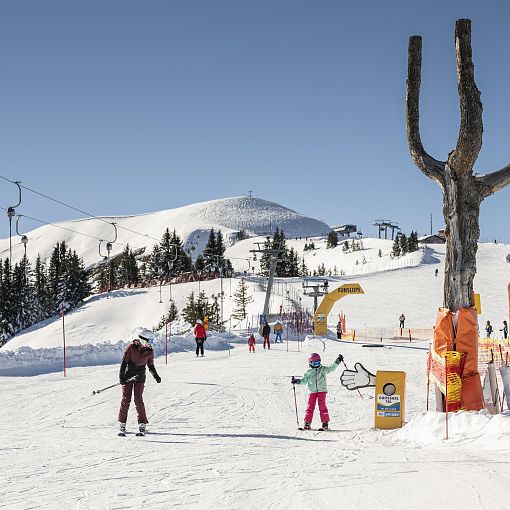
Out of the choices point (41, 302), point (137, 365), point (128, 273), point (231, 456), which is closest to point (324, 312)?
point (137, 365)

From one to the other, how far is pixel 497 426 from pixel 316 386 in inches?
133

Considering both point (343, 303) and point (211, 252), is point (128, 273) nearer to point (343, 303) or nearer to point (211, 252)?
point (211, 252)

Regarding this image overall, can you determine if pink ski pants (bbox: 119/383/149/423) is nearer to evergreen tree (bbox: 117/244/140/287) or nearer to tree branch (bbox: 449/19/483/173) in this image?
tree branch (bbox: 449/19/483/173)

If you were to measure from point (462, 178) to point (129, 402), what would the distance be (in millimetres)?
6268

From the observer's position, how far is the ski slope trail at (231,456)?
18.3 feet

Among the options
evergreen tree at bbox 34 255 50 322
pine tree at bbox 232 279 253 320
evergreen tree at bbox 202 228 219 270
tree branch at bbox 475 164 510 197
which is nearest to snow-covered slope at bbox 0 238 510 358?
pine tree at bbox 232 279 253 320

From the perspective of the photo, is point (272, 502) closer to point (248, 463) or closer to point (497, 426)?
point (248, 463)

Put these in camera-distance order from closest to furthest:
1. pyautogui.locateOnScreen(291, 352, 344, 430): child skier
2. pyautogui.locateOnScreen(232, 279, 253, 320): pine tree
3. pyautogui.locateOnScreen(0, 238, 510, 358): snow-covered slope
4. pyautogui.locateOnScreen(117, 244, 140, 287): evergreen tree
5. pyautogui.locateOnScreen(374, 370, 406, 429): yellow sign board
→ pyautogui.locateOnScreen(374, 370, 406, 429): yellow sign board < pyautogui.locateOnScreen(291, 352, 344, 430): child skier < pyautogui.locateOnScreen(0, 238, 510, 358): snow-covered slope < pyautogui.locateOnScreen(232, 279, 253, 320): pine tree < pyautogui.locateOnScreen(117, 244, 140, 287): evergreen tree

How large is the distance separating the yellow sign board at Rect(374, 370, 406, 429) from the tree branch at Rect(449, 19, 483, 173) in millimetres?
3748

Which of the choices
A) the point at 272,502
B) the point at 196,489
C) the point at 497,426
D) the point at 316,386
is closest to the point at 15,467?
the point at 196,489

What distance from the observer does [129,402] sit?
9.74 m

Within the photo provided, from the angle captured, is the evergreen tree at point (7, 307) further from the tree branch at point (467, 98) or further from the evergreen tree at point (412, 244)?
Result: the tree branch at point (467, 98)

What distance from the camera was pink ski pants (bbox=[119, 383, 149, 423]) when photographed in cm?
A: 962

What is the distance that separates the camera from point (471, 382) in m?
9.66
